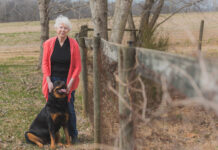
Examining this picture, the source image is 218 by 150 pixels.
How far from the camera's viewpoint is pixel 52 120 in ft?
15.4

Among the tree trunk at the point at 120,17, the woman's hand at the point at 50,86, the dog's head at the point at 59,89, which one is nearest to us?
the dog's head at the point at 59,89

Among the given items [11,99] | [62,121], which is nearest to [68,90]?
[62,121]

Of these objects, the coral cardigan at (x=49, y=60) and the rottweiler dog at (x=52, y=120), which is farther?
the coral cardigan at (x=49, y=60)

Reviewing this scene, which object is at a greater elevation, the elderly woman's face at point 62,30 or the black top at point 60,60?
the elderly woman's face at point 62,30

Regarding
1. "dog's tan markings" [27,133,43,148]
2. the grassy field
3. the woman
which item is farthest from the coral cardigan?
the grassy field

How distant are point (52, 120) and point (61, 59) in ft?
3.38

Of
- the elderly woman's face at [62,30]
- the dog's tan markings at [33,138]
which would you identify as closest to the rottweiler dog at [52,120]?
the dog's tan markings at [33,138]

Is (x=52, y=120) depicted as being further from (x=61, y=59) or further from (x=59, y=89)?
(x=61, y=59)

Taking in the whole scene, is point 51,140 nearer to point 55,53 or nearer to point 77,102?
point 55,53

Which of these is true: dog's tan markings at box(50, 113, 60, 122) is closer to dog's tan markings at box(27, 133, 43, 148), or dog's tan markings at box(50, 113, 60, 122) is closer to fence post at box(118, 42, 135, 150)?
dog's tan markings at box(27, 133, 43, 148)

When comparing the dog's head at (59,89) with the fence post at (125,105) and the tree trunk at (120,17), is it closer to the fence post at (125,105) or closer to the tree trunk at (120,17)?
the tree trunk at (120,17)

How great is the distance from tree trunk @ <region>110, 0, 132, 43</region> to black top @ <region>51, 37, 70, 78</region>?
5.74 feet

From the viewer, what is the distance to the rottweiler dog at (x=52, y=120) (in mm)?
4562

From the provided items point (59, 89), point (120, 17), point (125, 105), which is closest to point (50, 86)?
point (59, 89)
